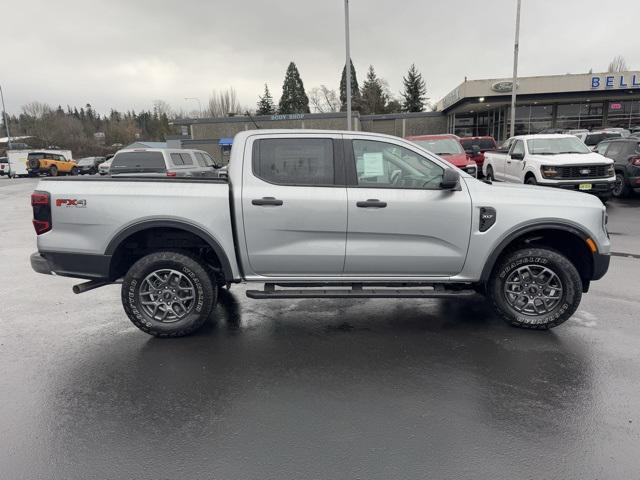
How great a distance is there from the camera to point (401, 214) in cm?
425

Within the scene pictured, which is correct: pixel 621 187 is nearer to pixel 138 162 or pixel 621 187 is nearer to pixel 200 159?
pixel 200 159

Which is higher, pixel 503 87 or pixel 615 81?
pixel 615 81

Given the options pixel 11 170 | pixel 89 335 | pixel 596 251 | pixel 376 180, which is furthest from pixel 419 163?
pixel 11 170

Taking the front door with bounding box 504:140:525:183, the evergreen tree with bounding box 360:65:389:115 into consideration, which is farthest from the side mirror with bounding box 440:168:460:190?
the evergreen tree with bounding box 360:65:389:115

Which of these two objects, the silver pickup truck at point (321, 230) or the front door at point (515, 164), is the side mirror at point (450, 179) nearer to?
the silver pickup truck at point (321, 230)

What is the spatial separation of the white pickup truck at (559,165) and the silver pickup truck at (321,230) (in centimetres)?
766

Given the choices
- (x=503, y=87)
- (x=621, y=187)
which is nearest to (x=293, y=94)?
(x=503, y=87)

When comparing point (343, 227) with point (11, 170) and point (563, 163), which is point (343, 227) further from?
point (11, 170)

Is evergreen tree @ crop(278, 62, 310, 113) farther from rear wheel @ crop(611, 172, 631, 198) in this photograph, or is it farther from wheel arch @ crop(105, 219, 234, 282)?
wheel arch @ crop(105, 219, 234, 282)

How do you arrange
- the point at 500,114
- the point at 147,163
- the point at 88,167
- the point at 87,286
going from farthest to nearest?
the point at 88,167
the point at 500,114
the point at 147,163
the point at 87,286

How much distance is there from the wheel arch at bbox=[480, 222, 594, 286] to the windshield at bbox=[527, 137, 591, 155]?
8.82m

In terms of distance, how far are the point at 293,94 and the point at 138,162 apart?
71085 mm

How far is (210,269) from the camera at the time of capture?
4527mm

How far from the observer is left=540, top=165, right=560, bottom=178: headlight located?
11259 mm
